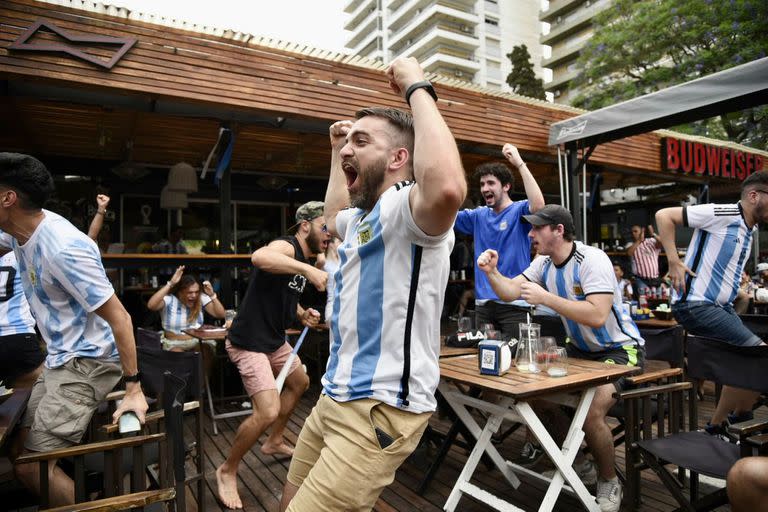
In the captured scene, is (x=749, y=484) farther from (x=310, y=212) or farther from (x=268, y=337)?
(x=310, y=212)

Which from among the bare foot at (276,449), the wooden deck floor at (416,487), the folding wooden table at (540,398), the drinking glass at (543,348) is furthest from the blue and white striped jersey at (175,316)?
the drinking glass at (543,348)

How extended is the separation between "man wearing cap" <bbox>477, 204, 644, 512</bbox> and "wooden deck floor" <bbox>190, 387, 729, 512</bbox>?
0.37m

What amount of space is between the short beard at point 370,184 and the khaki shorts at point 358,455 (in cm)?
59

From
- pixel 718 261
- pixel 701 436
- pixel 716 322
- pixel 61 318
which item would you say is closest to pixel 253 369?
pixel 61 318

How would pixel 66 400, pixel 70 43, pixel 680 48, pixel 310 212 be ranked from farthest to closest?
pixel 680 48
pixel 70 43
pixel 310 212
pixel 66 400

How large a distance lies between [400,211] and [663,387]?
237 centimetres

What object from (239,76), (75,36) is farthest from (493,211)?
(75,36)

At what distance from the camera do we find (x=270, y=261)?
3064mm

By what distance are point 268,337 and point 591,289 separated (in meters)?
2.19

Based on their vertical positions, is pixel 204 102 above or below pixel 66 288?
above

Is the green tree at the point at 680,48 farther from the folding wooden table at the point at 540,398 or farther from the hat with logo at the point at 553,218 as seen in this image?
the folding wooden table at the point at 540,398

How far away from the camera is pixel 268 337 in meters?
3.40

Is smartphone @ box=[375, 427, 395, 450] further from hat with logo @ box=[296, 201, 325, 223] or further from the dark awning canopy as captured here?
the dark awning canopy

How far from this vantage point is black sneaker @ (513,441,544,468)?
11.4ft
